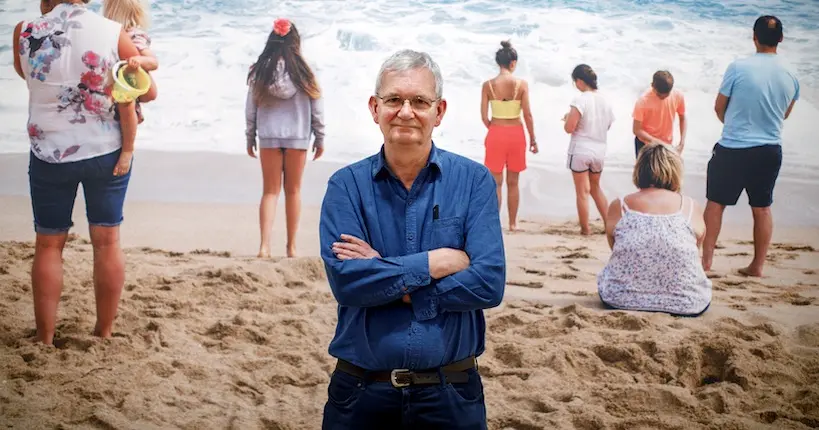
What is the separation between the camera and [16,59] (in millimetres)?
3447

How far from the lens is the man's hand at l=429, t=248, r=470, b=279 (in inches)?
75.2

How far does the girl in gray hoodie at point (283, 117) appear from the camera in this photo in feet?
16.7

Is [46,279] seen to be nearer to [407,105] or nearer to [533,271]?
[407,105]

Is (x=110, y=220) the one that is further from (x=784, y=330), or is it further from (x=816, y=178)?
(x=816, y=178)

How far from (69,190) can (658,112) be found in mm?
3937

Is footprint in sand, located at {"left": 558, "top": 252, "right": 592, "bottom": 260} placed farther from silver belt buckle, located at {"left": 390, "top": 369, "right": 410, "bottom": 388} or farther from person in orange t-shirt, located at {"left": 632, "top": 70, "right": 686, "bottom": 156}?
silver belt buckle, located at {"left": 390, "top": 369, "right": 410, "bottom": 388}

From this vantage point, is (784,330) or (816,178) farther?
(816,178)

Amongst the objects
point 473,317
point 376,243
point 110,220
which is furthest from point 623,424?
point 110,220

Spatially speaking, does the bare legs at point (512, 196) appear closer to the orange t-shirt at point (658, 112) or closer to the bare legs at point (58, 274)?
the orange t-shirt at point (658, 112)

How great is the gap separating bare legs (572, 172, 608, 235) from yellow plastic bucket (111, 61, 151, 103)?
3498mm

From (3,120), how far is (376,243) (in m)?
4.78

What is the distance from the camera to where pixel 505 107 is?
629 cm

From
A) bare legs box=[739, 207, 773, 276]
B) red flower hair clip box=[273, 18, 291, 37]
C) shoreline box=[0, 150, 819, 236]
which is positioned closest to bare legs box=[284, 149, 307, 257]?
red flower hair clip box=[273, 18, 291, 37]

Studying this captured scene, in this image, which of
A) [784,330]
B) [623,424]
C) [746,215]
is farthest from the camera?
[746,215]
